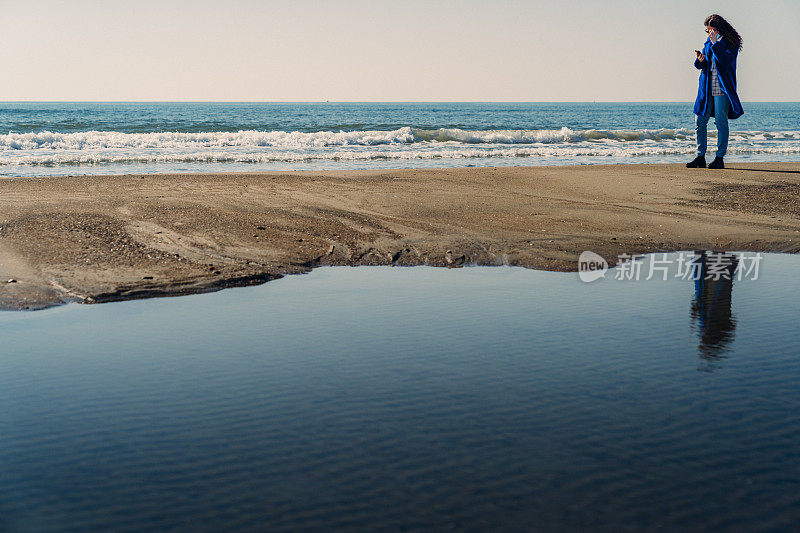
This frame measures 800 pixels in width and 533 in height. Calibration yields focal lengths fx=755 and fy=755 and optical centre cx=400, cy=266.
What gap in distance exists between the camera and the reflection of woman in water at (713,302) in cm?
548

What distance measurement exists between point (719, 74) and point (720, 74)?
0.02 metres

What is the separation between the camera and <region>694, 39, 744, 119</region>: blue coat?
49.8ft

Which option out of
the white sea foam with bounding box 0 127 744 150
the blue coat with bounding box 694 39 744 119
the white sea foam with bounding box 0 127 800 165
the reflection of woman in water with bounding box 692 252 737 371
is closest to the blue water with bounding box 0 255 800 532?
the reflection of woman in water with bounding box 692 252 737 371

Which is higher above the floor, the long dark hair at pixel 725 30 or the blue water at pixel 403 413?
the long dark hair at pixel 725 30

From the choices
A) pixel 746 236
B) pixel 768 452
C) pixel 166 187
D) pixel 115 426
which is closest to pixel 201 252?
pixel 115 426

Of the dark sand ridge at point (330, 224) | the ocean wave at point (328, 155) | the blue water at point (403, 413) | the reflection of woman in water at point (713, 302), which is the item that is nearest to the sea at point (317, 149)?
the ocean wave at point (328, 155)

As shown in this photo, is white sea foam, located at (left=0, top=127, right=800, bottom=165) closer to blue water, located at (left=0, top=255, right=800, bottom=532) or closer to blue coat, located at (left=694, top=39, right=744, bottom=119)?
blue coat, located at (left=694, top=39, right=744, bottom=119)

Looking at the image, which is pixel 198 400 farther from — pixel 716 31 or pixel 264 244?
pixel 716 31

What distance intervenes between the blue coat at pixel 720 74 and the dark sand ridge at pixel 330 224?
1.79 m

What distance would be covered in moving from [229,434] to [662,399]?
2.49m

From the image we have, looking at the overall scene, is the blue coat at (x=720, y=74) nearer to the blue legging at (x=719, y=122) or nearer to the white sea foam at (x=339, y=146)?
the blue legging at (x=719, y=122)

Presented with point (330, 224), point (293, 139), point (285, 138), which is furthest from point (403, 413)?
point (285, 138)

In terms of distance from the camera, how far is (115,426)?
4062 millimetres

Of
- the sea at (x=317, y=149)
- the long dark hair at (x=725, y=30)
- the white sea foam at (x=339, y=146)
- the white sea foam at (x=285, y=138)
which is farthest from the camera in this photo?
the white sea foam at (x=285, y=138)
